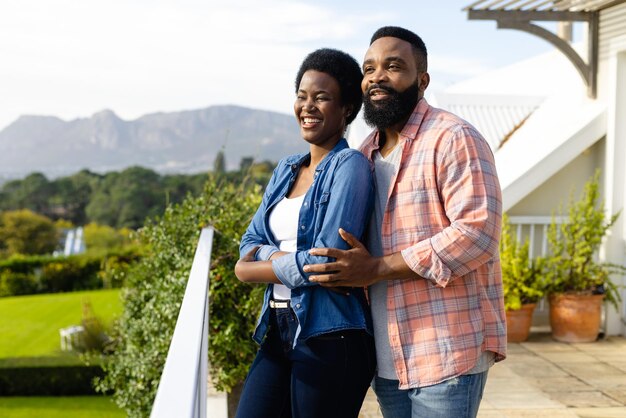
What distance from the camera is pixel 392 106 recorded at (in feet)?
6.03

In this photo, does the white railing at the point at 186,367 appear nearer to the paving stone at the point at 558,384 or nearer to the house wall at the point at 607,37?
the paving stone at the point at 558,384

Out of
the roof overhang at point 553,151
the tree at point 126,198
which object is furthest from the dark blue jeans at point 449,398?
the tree at point 126,198

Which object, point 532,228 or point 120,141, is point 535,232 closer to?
point 532,228

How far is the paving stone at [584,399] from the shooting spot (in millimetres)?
3959

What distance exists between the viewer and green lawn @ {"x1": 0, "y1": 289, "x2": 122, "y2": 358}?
794 inches

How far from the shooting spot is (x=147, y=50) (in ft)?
395

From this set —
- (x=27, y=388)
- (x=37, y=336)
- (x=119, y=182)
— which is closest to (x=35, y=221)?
(x=119, y=182)

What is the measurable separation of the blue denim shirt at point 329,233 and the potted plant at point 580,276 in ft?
12.4

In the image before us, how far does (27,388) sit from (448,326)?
12.1 metres

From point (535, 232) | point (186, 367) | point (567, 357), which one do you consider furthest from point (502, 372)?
point (186, 367)

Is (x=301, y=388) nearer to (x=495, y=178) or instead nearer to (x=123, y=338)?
(x=495, y=178)

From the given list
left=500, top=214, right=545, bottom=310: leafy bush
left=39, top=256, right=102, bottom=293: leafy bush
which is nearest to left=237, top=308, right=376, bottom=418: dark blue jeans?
left=500, top=214, right=545, bottom=310: leafy bush

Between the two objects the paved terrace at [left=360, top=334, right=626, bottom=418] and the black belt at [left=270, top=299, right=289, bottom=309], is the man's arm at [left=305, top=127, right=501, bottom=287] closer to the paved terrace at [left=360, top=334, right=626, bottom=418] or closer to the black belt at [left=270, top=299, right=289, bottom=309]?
the black belt at [left=270, top=299, right=289, bottom=309]

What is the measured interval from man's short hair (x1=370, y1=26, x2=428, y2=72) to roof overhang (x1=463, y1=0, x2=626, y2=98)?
3.83 metres
